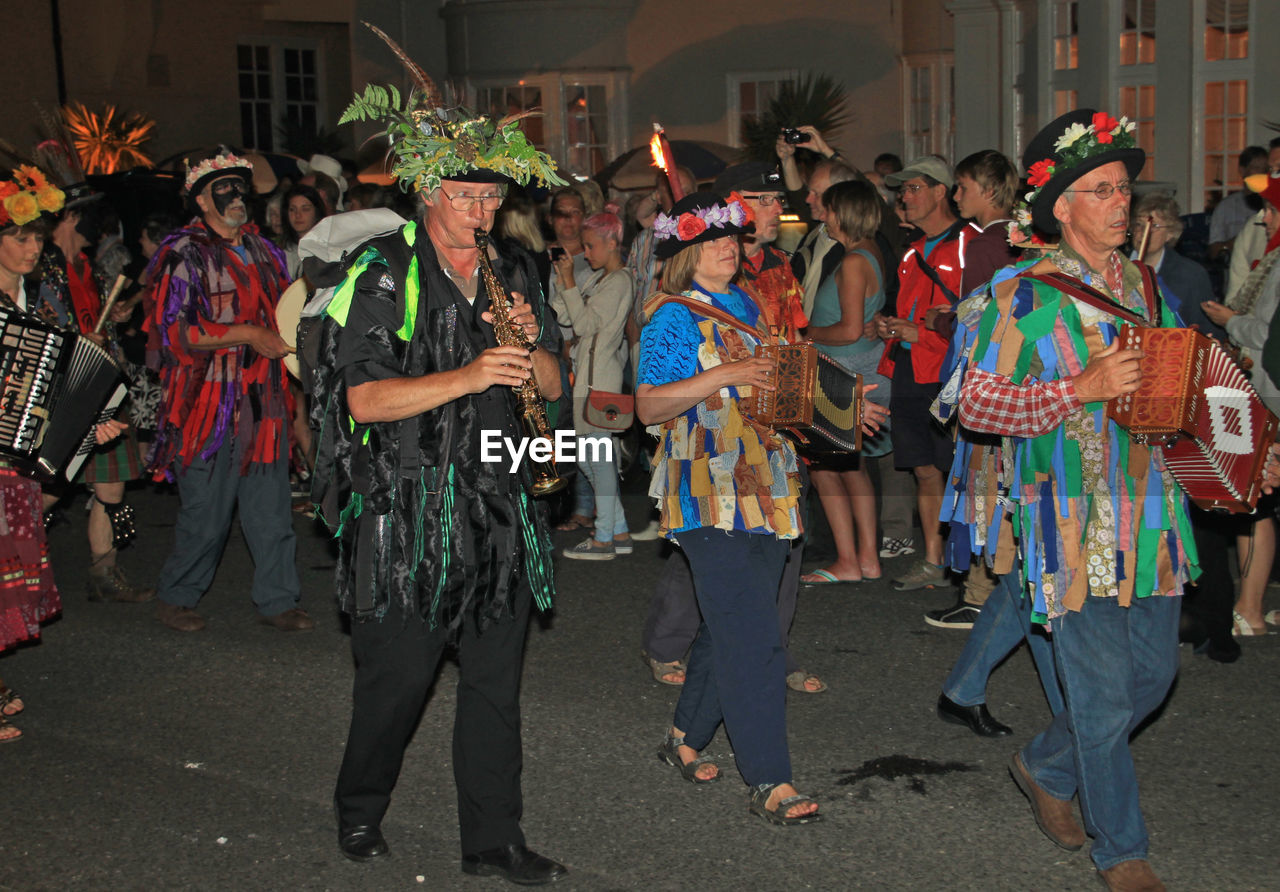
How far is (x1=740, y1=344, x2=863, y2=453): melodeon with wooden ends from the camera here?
4453 mm

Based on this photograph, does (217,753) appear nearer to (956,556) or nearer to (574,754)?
(574,754)

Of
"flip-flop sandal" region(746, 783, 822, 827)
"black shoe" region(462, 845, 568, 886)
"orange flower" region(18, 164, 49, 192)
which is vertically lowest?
"black shoe" region(462, 845, 568, 886)

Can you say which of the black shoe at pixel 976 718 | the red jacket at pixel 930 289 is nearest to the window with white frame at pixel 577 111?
the red jacket at pixel 930 289

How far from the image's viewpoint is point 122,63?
22.1 m

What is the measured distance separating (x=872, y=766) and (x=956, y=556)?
87 centimetres

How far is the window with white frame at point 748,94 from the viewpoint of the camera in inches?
841

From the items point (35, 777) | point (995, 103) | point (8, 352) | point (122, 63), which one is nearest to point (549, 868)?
point (35, 777)

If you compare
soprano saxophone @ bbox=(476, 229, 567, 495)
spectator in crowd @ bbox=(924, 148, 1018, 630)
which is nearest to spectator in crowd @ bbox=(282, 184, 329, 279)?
spectator in crowd @ bbox=(924, 148, 1018, 630)

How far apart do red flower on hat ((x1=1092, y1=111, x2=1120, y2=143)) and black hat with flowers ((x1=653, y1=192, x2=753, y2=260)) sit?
1161 millimetres

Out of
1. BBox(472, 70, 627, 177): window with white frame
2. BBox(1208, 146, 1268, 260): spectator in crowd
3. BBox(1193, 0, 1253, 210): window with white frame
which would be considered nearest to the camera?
BBox(1208, 146, 1268, 260): spectator in crowd

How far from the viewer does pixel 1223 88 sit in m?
14.5

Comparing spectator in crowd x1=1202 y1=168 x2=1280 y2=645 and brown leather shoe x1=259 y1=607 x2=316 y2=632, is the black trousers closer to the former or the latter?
brown leather shoe x1=259 y1=607 x2=316 y2=632

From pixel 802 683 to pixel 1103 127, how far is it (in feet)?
9.12

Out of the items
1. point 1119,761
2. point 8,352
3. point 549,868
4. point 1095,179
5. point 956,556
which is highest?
point 1095,179
